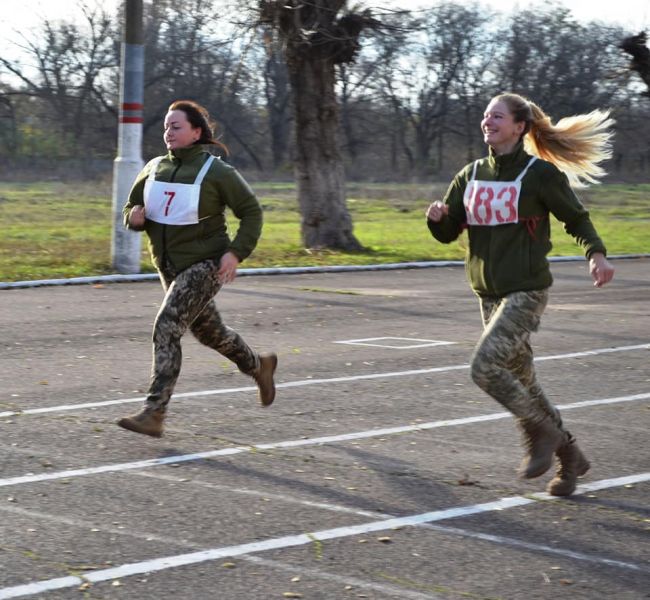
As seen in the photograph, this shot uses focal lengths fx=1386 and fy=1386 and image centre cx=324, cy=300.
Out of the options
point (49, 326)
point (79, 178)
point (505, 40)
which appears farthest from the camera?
point (505, 40)

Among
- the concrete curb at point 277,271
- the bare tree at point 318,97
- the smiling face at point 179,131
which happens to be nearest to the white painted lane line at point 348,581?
the smiling face at point 179,131

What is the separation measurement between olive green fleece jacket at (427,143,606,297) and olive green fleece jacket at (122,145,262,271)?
156 cm

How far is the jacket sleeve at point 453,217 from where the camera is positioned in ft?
22.2

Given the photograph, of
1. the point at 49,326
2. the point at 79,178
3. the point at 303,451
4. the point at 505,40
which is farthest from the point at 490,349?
the point at 505,40

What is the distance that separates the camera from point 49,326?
41.7 feet

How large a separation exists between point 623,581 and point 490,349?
161 cm

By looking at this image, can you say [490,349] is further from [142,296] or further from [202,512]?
[142,296]

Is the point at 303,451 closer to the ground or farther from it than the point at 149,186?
A: closer to the ground

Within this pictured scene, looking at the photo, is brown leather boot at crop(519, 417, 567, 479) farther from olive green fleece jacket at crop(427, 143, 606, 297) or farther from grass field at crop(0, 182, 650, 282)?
grass field at crop(0, 182, 650, 282)

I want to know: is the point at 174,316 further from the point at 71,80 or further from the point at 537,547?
the point at 71,80

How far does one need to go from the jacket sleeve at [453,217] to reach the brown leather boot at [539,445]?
0.99 metres

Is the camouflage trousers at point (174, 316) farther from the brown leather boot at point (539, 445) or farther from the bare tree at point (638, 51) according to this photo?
the bare tree at point (638, 51)

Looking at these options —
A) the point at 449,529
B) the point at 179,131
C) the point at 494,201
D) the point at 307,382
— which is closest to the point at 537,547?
the point at 449,529

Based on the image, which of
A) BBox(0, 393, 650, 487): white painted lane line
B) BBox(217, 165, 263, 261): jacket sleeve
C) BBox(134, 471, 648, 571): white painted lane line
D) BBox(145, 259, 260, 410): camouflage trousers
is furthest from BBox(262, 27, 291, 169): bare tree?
BBox(134, 471, 648, 571): white painted lane line
